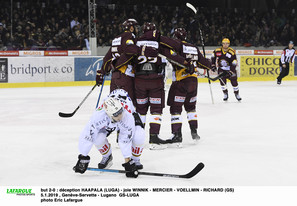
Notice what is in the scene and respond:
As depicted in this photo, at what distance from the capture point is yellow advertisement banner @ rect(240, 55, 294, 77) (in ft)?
58.3

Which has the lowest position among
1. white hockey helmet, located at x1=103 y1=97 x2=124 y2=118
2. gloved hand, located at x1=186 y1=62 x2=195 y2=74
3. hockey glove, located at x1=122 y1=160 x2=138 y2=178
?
hockey glove, located at x1=122 y1=160 x2=138 y2=178

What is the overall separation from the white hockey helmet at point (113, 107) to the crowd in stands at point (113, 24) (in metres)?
14.1

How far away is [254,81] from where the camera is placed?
17.9 m

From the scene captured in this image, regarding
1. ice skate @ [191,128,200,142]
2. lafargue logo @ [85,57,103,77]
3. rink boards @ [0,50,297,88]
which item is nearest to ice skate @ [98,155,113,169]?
ice skate @ [191,128,200,142]

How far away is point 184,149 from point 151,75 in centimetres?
96

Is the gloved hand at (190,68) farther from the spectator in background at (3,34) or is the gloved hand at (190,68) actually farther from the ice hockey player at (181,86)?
the spectator in background at (3,34)

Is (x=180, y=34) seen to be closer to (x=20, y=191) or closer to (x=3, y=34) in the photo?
(x=20, y=191)

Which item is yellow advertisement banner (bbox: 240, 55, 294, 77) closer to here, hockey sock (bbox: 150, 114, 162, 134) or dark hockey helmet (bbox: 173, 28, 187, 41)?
dark hockey helmet (bbox: 173, 28, 187, 41)

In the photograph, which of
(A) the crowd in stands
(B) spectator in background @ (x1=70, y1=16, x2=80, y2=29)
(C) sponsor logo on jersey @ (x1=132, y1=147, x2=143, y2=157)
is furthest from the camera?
(B) spectator in background @ (x1=70, y1=16, x2=80, y2=29)

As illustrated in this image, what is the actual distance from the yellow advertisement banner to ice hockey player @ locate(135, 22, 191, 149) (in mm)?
12462

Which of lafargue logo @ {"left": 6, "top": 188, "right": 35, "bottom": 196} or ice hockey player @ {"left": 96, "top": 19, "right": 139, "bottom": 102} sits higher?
ice hockey player @ {"left": 96, "top": 19, "right": 139, "bottom": 102}

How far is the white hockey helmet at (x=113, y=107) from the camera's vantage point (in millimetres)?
3750

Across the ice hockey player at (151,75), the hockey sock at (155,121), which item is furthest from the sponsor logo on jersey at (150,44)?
the hockey sock at (155,121)

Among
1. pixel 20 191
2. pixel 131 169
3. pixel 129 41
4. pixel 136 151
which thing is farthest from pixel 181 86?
pixel 20 191
